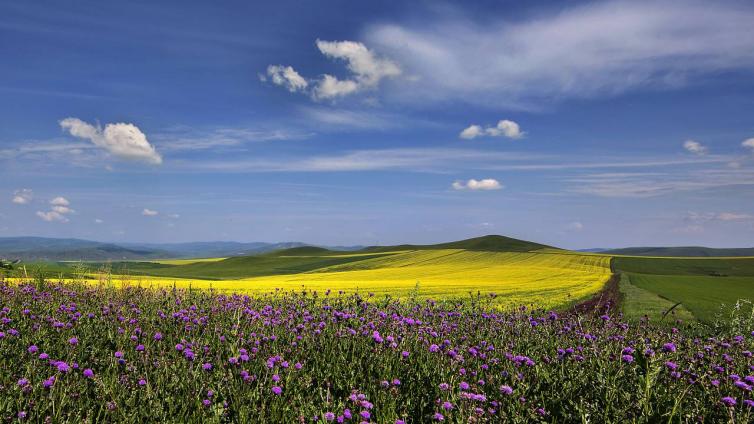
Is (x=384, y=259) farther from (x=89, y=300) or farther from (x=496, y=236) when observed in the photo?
(x=89, y=300)

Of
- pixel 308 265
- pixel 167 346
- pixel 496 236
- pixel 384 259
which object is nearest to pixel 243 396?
pixel 167 346

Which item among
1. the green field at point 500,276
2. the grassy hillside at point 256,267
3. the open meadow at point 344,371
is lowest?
the grassy hillside at point 256,267

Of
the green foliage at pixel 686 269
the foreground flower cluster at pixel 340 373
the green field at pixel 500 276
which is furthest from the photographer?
the green foliage at pixel 686 269

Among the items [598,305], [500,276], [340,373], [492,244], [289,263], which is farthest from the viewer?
[492,244]

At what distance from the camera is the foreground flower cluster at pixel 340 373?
3.38m

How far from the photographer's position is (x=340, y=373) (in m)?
4.41

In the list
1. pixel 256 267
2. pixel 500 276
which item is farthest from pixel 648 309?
pixel 256 267

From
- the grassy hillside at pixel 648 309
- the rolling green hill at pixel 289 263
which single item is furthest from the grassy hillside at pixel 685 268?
the grassy hillside at pixel 648 309

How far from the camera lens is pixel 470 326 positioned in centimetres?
687

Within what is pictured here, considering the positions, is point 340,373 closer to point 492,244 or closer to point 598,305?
point 598,305

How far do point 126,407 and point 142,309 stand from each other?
3967 mm

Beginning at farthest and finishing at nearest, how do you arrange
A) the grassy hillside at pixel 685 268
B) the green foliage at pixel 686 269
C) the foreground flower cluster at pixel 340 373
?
1. the grassy hillside at pixel 685 268
2. the green foliage at pixel 686 269
3. the foreground flower cluster at pixel 340 373

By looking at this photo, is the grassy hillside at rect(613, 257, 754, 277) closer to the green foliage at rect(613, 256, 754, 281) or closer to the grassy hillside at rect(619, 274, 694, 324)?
the green foliage at rect(613, 256, 754, 281)

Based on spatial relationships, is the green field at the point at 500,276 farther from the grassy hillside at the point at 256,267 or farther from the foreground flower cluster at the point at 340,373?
the foreground flower cluster at the point at 340,373
